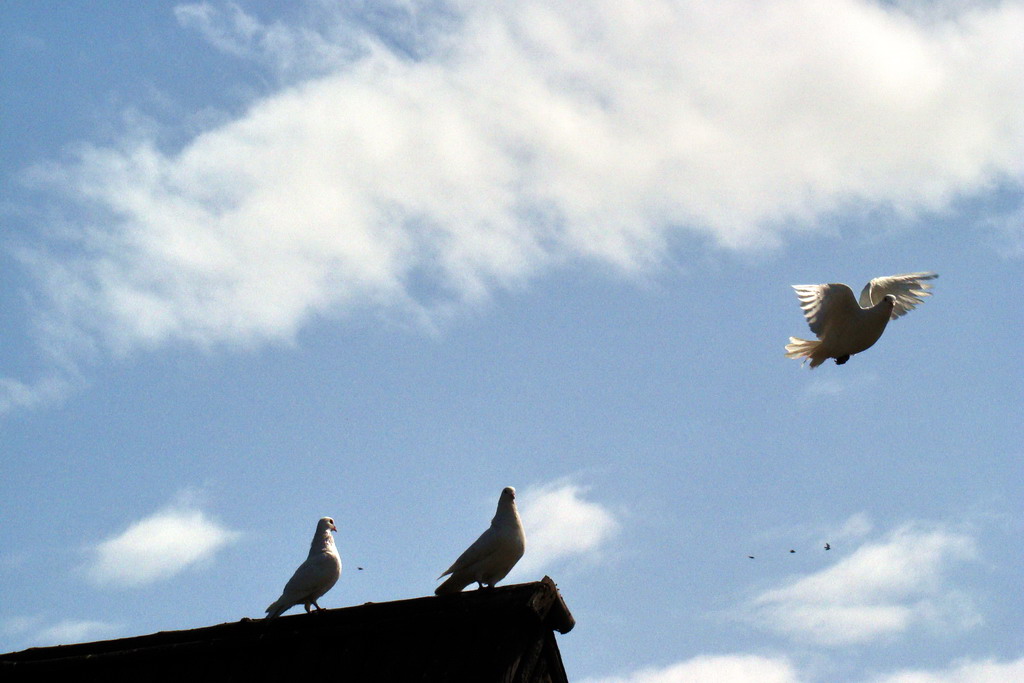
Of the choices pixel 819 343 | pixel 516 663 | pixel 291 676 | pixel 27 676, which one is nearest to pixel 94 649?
pixel 27 676

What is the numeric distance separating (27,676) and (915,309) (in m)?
13.7

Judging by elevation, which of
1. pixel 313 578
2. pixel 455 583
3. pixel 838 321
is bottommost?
pixel 455 583

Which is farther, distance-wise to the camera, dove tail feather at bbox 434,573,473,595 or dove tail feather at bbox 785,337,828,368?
dove tail feather at bbox 785,337,828,368

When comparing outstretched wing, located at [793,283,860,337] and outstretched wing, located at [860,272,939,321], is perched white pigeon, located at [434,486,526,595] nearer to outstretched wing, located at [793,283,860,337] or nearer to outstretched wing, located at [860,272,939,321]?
outstretched wing, located at [793,283,860,337]

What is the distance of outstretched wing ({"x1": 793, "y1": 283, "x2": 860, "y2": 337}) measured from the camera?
16125 millimetres

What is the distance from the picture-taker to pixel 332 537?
1267 centimetres

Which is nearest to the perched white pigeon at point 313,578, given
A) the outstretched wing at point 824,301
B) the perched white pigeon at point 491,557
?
the perched white pigeon at point 491,557

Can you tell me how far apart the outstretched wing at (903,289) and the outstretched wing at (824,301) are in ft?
5.31

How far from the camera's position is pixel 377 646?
8.95 metres

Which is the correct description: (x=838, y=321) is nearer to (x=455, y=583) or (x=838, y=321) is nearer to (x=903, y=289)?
(x=903, y=289)

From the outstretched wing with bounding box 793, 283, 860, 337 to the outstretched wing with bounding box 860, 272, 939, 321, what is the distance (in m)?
1.62

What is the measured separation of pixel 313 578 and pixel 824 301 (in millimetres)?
8503

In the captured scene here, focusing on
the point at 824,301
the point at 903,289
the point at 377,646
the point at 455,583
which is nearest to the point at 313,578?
the point at 455,583

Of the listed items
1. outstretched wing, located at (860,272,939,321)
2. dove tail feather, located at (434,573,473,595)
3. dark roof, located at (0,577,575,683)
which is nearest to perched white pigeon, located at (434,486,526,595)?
dove tail feather, located at (434,573,473,595)
